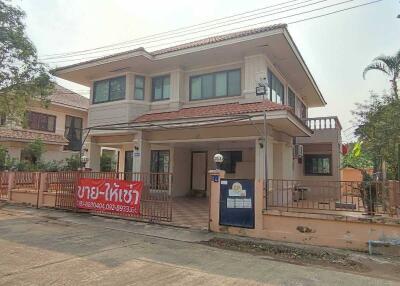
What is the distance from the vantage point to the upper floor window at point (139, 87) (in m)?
16.0

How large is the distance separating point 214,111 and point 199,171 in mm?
6416

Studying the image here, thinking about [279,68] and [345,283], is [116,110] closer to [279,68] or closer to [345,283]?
[279,68]

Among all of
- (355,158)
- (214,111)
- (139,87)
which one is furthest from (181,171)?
(355,158)

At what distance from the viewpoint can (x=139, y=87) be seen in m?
16.1

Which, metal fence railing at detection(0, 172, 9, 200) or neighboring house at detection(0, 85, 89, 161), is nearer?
metal fence railing at detection(0, 172, 9, 200)

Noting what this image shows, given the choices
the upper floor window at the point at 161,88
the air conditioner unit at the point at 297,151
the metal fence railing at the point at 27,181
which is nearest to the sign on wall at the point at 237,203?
the upper floor window at the point at 161,88

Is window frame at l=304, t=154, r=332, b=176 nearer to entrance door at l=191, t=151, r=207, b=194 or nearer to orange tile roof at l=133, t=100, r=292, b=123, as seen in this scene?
entrance door at l=191, t=151, r=207, b=194

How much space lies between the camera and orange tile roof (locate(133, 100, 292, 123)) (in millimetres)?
11896

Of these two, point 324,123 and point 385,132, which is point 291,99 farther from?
point 385,132

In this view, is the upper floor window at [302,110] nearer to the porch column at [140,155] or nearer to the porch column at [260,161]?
the porch column at [260,161]

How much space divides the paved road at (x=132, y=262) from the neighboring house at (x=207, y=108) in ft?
15.8

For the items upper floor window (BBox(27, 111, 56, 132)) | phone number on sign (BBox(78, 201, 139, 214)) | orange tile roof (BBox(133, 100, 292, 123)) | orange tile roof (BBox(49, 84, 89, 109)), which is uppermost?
orange tile roof (BBox(49, 84, 89, 109))

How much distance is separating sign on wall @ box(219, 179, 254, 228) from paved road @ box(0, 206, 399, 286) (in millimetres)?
805

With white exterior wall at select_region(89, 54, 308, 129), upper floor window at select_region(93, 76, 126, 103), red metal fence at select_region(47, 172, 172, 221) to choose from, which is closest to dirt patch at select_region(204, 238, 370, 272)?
red metal fence at select_region(47, 172, 172, 221)
